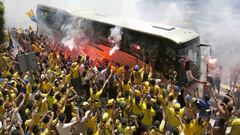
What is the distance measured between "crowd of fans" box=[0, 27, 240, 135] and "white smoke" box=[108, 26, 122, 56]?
9.90 ft

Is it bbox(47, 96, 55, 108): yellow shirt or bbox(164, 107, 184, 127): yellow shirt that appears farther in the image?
bbox(47, 96, 55, 108): yellow shirt

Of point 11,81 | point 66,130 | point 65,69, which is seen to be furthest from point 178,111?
point 65,69

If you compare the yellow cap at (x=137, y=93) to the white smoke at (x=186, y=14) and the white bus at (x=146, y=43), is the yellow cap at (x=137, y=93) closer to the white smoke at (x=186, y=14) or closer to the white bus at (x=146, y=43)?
the white bus at (x=146, y=43)

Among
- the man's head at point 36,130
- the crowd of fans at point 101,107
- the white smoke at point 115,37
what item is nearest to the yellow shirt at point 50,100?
the crowd of fans at point 101,107

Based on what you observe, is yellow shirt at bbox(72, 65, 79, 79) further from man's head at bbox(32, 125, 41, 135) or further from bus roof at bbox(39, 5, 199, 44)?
man's head at bbox(32, 125, 41, 135)

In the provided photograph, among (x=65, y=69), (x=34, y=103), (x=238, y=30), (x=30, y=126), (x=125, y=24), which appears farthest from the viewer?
(x=238, y=30)

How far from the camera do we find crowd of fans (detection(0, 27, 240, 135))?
8266 millimetres

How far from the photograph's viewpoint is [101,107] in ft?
37.4

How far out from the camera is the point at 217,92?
15195 mm

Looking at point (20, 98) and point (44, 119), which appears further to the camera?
point (20, 98)

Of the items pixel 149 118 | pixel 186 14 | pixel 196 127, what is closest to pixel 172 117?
pixel 149 118

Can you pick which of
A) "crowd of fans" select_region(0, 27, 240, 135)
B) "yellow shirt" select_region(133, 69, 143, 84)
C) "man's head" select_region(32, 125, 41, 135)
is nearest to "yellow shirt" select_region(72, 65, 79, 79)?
"crowd of fans" select_region(0, 27, 240, 135)

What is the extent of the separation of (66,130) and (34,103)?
5.70 ft

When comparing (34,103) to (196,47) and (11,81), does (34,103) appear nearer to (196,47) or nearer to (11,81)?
(11,81)
